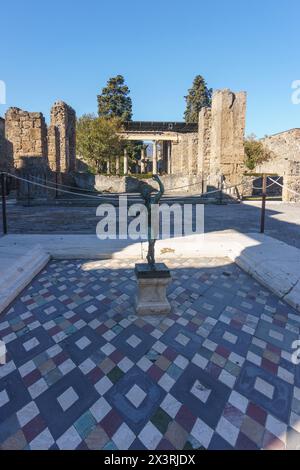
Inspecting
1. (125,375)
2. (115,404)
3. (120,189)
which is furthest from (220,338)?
(120,189)

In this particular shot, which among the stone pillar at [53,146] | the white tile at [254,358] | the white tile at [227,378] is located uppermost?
the stone pillar at [53,146]

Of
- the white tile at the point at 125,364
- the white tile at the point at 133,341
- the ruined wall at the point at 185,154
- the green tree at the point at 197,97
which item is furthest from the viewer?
the green tree at the point at 197,97

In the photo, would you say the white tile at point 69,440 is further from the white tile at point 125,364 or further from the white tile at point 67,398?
the white tile at point 125,364

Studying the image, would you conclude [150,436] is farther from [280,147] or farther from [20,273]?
[280,147]

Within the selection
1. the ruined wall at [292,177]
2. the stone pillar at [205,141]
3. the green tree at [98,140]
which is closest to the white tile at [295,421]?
the ruined wall at [292,177]

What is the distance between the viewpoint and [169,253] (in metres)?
4.58

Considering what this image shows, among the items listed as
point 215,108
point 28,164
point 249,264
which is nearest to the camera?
point 249,264

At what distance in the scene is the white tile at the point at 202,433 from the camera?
1.39 m

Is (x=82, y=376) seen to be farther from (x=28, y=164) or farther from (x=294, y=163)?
(x=294, y=163)

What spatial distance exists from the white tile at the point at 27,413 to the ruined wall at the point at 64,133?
46.5 ft

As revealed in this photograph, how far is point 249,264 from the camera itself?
3879 mm

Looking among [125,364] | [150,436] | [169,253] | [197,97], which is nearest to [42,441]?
[150,436]
